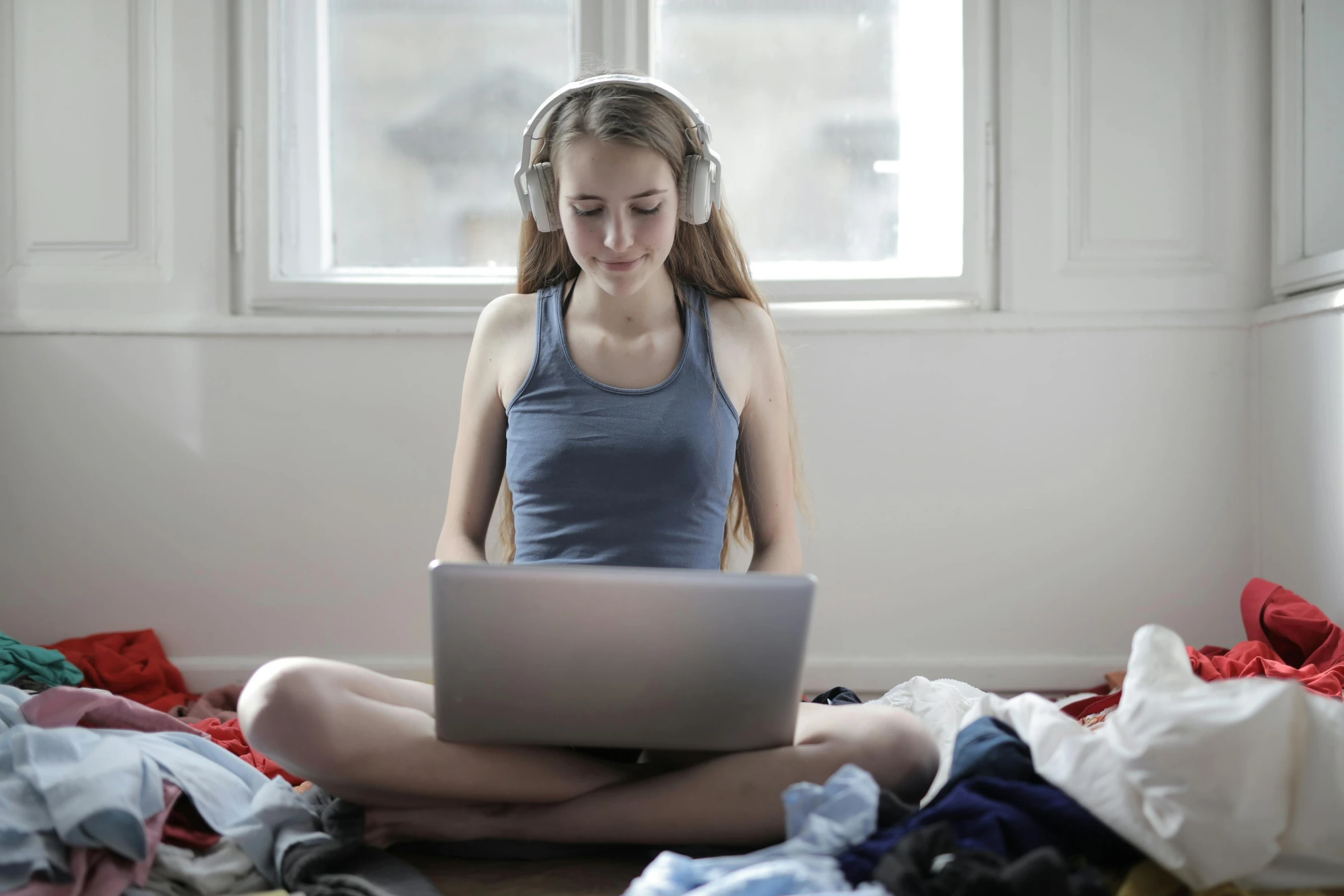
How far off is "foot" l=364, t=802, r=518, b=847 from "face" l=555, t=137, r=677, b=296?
2.20 feet

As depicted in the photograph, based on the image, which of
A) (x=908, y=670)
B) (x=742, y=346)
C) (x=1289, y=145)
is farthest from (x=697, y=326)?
(x=1289, y=145)

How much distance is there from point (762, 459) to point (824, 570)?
2.27ft

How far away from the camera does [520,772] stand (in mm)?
1127

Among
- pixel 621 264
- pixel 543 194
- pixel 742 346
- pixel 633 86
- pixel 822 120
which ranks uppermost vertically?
pixel 822 120

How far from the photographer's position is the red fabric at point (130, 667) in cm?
199

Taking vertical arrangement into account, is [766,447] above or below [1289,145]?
below

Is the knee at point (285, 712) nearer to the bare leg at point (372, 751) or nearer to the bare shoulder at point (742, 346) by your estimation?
the bare leg at point (372, 751)

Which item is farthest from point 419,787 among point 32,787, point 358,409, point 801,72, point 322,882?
point 801,72

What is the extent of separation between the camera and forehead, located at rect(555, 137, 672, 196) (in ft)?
4.54

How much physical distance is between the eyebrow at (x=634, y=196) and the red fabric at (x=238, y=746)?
2.64 ft

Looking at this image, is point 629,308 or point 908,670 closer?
point 629,308

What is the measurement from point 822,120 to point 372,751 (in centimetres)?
173

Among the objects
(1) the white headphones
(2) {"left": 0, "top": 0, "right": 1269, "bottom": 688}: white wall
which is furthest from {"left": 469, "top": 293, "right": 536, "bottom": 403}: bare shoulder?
(2) {"left": 0, "top": 0, "right": 1269, "bottom": 688}: white wall

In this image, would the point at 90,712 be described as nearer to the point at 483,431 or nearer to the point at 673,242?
the point at 483,431
